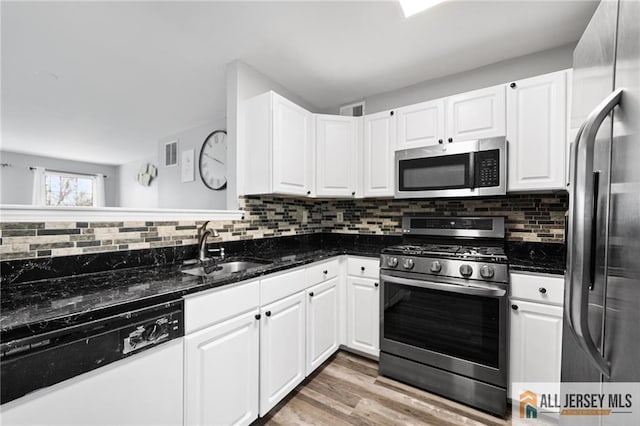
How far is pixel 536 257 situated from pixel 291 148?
6.64 ft

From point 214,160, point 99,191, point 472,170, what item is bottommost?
point 472,170

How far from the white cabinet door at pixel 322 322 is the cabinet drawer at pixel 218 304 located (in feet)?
1.82

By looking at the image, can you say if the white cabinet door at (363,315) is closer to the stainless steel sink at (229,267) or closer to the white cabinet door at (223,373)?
the stainless steel sink at (229,267)

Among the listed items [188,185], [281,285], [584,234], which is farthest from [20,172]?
[584,234]

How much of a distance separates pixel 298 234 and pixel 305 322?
1.11m

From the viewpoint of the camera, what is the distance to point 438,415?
162 centimetres

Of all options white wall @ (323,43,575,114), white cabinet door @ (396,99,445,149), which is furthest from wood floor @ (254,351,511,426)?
white wall @ (323,43,575,114)

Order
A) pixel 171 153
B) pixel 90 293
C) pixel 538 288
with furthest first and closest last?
pixel 171 153 < pixel 538 288 < pixel 90 293

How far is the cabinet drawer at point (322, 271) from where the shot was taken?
190 centimetres

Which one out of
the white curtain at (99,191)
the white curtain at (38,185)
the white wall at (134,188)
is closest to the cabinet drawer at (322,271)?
the white wall at (134,188)

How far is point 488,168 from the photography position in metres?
1.92

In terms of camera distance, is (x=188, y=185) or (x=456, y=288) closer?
(x=456, y=288)

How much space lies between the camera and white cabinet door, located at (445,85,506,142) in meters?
1.95

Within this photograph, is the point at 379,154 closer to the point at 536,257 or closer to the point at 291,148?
the point at 291,148
